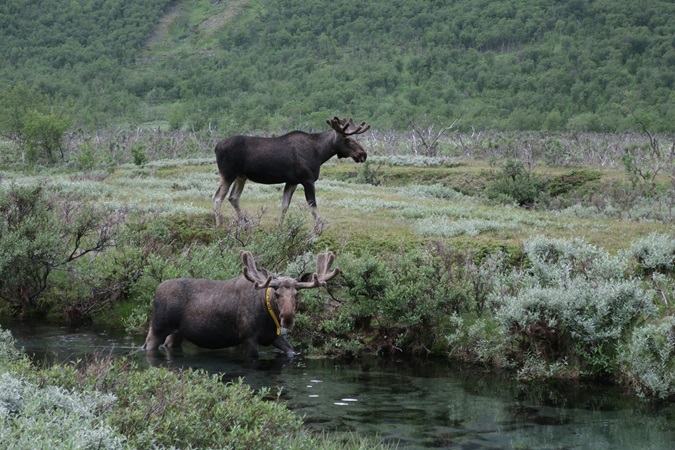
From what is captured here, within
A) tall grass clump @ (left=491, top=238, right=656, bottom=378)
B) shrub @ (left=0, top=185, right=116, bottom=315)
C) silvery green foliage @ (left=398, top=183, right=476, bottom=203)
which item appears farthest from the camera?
silvery green foliage @ (left=398, top=183, right=476, bottom=203)

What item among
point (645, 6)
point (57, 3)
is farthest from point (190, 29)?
point (645, 6)

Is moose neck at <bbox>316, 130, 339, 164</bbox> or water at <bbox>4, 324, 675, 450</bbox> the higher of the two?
moose neck at <bbox>316, 130, 339, 164</bbox>

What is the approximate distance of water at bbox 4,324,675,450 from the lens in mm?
10234

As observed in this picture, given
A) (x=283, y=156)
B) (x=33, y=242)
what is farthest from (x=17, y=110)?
(x=33, y=242)

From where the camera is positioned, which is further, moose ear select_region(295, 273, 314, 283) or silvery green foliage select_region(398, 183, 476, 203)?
silvery green foliage select_region(398, 183, 476, 203)

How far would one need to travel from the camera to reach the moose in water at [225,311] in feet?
44.3

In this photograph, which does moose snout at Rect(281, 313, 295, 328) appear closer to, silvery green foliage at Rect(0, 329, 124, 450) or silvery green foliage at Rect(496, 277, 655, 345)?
silvery green foliage at Rect(496, 277, 655, 345)

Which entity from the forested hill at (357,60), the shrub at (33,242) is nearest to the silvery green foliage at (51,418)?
the shrub at (33,242)

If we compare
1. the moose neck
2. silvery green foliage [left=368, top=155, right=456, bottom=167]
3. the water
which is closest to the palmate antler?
the water

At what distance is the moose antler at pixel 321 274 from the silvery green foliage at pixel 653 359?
463 centimetres

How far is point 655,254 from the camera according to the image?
1645 centimetres

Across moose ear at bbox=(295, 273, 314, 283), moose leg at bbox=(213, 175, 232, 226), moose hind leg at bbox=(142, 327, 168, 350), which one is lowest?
moose hind leg at bbox=(142, 327, 168, 350)

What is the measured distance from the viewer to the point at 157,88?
153m

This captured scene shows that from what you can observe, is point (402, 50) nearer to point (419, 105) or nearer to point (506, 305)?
point (419, 105)
